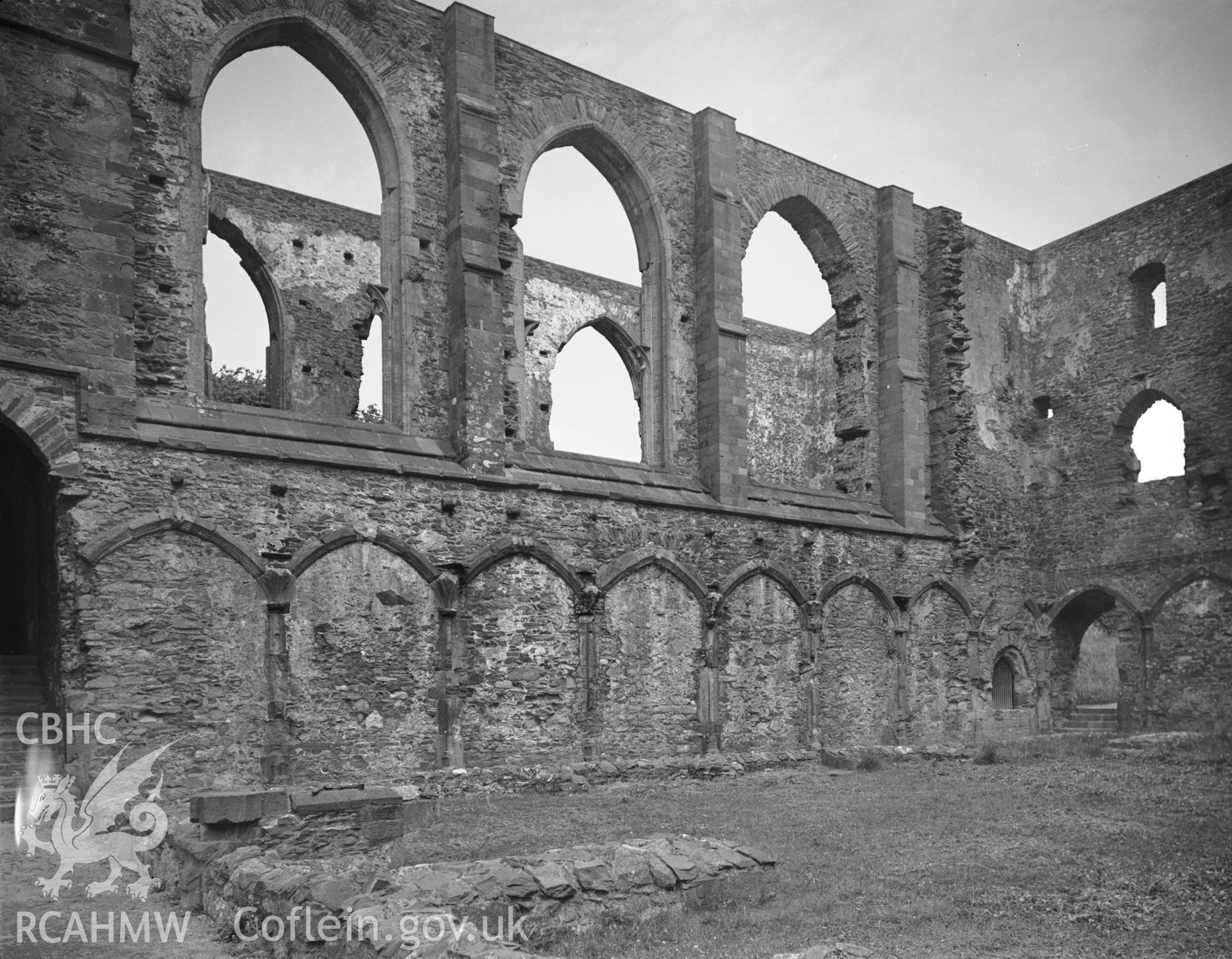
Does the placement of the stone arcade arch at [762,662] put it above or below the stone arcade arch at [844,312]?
below

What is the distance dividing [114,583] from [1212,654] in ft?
51.9

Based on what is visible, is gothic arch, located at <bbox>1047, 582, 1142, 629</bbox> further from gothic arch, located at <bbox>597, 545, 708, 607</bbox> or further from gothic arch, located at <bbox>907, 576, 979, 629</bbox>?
gothic arch, located at <bbox>597, 545, 708, 607</bbox>

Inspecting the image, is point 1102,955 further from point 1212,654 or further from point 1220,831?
point 1212,654

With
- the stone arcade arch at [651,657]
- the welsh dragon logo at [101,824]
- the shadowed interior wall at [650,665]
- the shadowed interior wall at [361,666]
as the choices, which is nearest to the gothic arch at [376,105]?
the shadowed interior wall at [361,666]

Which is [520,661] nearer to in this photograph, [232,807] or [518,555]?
[518,555]

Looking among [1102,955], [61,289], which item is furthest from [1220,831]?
[61,289]

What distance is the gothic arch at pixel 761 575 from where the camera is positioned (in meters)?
15.1

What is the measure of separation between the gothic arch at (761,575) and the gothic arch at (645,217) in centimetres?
183

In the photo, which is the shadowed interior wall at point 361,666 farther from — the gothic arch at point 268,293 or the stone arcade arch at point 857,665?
the gothic arch at point 268,293

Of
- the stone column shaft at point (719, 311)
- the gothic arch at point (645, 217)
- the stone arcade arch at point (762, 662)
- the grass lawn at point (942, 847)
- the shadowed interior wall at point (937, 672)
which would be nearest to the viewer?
the grass lawn at point (942, 847)

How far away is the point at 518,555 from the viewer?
1308 centimetres

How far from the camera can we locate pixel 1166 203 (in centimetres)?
1908

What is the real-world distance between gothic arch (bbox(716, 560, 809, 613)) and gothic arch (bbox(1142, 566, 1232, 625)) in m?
6.52

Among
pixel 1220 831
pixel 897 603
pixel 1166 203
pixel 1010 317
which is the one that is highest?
pixel 1166 203
